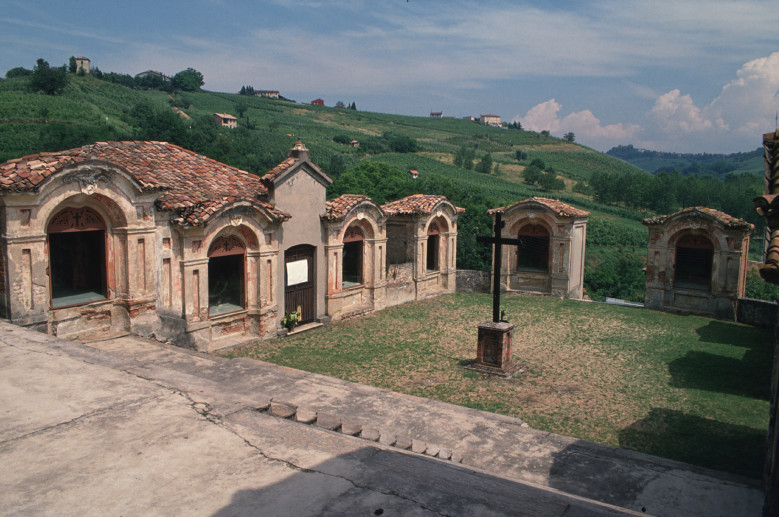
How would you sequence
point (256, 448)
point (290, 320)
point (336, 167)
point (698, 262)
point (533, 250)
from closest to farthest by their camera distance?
1. point (256, 448)
2. point (290, 320)
3. point (698, 262)
4. point (533, 250)
5. point (336, 167)

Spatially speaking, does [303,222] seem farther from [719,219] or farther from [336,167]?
[336,167]

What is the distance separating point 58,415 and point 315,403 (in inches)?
166

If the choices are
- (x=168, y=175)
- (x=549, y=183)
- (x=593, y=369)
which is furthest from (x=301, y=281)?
(x=549, y=183)

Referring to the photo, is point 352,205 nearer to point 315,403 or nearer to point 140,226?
point 140,226

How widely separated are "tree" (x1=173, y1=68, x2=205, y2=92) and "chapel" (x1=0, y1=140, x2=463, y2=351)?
9658 centimetres

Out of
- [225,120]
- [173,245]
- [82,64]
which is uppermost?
[82,64]

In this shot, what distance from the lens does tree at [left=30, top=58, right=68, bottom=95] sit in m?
60.5

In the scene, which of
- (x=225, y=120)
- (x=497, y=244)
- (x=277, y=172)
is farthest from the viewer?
(x=225, y=120)

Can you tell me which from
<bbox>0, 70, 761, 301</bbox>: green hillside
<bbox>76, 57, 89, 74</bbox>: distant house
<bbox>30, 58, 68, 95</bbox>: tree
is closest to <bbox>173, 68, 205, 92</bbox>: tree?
<bbox>0, 70, 761, 301</bbox>: green hillside

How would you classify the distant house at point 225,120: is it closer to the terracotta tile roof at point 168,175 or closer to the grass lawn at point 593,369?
the grass lawn at point 593,369

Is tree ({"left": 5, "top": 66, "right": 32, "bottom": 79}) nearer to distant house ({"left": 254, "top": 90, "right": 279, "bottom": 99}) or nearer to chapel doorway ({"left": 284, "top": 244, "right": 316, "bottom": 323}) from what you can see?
distant house ({"left": 254, "top": 90, "right": 279, "bottom": 99})

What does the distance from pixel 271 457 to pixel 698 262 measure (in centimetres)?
1865

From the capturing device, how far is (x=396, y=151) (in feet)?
269

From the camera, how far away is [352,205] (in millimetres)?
17875
